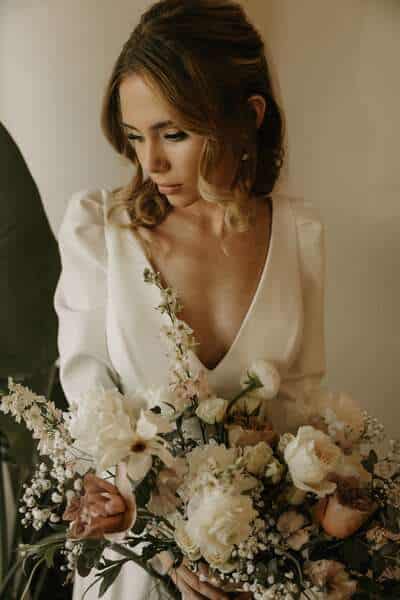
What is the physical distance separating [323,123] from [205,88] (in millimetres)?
596

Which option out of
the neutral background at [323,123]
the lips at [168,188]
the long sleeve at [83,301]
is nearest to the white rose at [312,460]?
the long sleeve at [83,301]

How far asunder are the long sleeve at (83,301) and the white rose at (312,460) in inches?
15.6

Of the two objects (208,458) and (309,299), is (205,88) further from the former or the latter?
(208,458)

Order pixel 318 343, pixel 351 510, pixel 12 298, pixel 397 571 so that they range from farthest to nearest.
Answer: pixel 12 298 < pixel 318 343 < pixel 397 571 < pixel 351 510

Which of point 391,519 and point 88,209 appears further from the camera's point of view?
point 88,209

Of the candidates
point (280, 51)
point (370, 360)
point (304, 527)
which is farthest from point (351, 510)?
point (280, 51)

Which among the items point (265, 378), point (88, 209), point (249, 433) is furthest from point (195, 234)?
point (249, 433)

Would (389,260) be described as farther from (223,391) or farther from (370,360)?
(223,391)

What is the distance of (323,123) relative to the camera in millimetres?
1708

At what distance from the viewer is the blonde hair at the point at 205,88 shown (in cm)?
119

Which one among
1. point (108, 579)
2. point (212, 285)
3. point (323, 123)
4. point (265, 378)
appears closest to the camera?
point (108, 579)

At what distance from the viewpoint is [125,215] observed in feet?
4.49

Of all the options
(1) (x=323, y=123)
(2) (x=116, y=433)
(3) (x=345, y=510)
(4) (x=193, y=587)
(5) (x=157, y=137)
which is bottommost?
(4) (x=193, y=587)

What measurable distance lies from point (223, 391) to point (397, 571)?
0.42 metres
